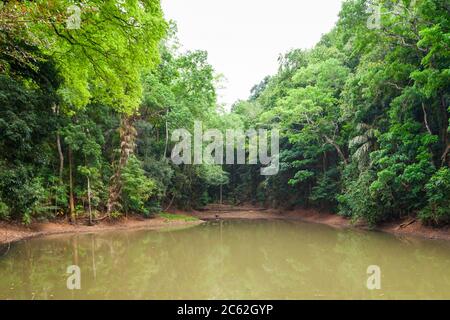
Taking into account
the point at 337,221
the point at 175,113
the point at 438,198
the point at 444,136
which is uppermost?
the point at 175,113

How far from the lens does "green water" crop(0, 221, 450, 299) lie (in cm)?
618

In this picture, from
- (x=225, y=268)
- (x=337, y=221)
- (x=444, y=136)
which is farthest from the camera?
(x=337, y=221)

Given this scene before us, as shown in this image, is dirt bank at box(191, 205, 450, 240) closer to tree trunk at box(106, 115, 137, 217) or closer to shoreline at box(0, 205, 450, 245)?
shoreline at box(0, 205, 450, 245)

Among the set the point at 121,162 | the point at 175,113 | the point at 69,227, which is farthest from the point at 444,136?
the point at 69,227

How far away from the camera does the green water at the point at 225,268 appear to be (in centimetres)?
618

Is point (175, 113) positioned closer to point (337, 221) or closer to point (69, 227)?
point (69, 227)

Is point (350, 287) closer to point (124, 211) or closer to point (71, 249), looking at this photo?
point (71, 249)

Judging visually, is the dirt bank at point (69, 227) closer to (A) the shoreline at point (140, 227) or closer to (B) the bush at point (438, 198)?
(A) the shoreline at point (140, 227)

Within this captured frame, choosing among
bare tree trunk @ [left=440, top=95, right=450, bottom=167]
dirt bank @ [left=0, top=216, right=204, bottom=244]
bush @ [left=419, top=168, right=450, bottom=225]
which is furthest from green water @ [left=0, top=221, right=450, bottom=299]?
bare tree trunk @ [left=440, top=95, right=450, bottom=167]

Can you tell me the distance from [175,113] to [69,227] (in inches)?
352

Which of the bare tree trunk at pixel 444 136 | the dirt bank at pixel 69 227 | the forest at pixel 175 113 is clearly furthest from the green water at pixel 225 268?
the bare tree trunk at pixel 444 136

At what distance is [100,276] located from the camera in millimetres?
7469

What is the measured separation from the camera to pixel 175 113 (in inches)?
853
